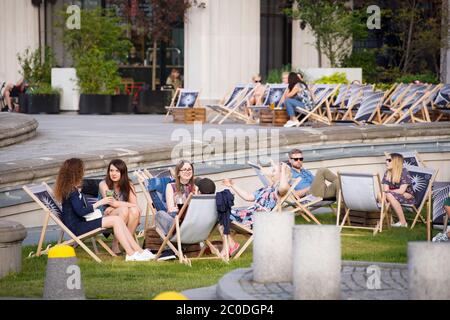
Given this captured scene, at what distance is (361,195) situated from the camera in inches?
553

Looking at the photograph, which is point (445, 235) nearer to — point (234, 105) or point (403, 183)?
point (403, 183)

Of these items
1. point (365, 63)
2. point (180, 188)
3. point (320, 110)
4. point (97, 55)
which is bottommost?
point (180, 188)

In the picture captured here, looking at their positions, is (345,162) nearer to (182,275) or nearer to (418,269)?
(182,275)

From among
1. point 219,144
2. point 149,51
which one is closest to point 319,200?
point 219,144

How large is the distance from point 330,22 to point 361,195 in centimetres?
1403

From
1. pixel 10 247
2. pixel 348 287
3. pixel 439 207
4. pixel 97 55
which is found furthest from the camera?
pixel 97 55

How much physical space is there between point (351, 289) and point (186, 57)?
68.5ft

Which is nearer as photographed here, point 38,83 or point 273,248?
point 273,248

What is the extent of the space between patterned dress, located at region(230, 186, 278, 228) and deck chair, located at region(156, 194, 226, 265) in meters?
1.08

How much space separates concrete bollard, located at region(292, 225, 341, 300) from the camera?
7.59 metres

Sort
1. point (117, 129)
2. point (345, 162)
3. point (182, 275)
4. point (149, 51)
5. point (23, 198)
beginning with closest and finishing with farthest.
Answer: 1. point (182, 275)
2. point (23, 198)
3. point (345, 162)
4. point (117, 129)
5. point (149, 51)

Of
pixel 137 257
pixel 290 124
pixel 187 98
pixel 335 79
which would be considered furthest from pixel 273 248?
pixel 335 79

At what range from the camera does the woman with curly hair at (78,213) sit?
38.2 ft

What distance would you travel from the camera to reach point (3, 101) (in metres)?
29.2
